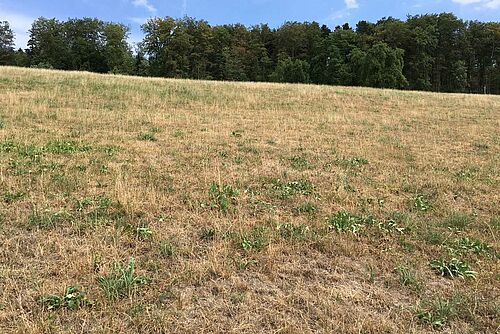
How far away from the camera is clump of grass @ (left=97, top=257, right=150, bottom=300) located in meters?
3.92

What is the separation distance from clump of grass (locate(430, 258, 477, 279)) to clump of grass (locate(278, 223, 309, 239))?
65.2 inches

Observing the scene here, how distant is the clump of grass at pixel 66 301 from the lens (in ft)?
12.1

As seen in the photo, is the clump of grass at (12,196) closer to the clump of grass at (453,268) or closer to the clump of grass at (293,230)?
the clump of grass at (293,230)

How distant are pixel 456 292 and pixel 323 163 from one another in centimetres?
562

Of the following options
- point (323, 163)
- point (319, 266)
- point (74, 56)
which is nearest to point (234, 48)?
point (74, 56)

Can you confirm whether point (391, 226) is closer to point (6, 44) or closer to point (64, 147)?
point (64, 147)

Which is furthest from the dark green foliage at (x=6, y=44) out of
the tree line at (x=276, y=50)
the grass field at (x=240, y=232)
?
the grass field at (x=240, y=232)

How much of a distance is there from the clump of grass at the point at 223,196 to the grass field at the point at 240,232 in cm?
4

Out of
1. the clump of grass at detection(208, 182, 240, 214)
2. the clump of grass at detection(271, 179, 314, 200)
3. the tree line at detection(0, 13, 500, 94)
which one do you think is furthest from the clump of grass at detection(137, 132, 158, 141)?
the tree line at detection(0, 13, 500, 94)

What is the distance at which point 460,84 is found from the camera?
73.4 m

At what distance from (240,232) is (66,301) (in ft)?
7.72

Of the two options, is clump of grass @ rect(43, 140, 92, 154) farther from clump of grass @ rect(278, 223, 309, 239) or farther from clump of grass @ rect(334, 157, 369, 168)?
clump of grass @ rect(334, 157, 369, 168)

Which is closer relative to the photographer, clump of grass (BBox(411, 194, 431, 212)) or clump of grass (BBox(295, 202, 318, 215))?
clump of grass (BBox(295, 202, 318, 215))

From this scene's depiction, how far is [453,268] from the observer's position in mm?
4699
